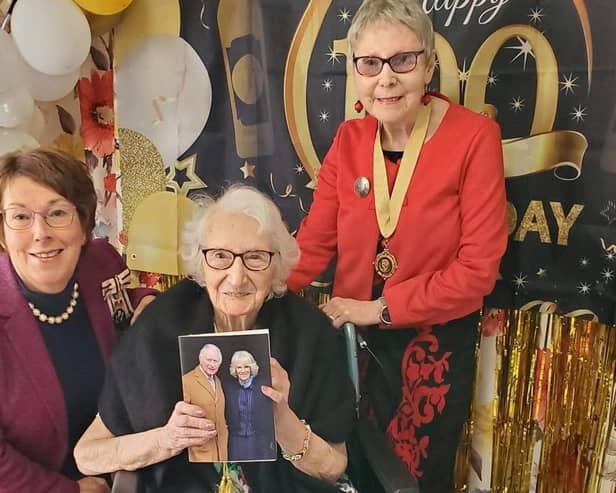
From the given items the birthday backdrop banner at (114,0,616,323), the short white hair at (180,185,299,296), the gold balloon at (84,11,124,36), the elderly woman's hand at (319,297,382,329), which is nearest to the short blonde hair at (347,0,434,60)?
the birthday backdrop banner at (114,0,616,323)

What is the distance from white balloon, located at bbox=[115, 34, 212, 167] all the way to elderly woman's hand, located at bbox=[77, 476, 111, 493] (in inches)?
44.1

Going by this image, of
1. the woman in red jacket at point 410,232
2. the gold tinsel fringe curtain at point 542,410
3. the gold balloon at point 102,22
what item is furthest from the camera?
the gold balloon at point 102,22

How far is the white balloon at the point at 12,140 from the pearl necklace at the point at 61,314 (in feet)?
1.72

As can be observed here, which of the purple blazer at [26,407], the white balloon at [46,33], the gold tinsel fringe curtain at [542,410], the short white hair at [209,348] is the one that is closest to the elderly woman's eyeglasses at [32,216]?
the purple blazer at [26,407]

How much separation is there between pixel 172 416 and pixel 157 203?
118 cm

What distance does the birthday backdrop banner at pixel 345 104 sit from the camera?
167cm

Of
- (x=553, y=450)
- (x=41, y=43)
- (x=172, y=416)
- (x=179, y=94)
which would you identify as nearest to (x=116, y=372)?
(x=172, y=416)

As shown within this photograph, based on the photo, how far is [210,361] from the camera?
112 cm

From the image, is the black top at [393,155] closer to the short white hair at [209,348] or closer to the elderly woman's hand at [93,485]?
the short white hair at [209,348]

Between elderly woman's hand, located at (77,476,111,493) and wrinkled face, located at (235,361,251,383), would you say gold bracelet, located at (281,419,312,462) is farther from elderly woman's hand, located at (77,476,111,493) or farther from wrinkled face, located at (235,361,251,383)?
elderly woman's hand, located at (77,476,111,493)

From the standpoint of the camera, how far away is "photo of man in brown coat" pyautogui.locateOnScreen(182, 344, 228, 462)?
1116 millimetres

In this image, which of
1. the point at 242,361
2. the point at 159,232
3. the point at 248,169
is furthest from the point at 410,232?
the point at 159,232

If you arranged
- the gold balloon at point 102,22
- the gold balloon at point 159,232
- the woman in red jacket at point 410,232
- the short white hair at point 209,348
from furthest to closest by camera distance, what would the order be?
the gold balloon at point 159,232 → the gold balloon at point 102,22 → the woman in red jacket at point 410,232 → the short white hair at point 209,348

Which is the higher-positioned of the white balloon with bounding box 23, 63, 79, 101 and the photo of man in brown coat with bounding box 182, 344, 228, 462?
the white balloon with bounding box 23, 63, 79, 101
